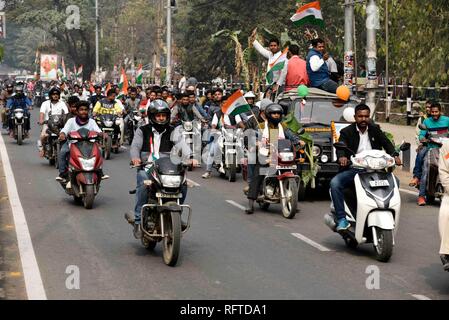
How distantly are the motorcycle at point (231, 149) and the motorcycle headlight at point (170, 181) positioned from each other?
9.04 m

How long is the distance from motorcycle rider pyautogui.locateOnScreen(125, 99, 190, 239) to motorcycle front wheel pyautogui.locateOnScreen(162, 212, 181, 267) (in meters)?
0.67

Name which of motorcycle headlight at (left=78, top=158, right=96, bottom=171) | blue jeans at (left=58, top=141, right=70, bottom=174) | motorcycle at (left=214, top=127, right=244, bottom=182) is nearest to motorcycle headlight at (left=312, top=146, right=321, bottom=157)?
motorcycle at (left=214, top=127, right=244, bottom=182)

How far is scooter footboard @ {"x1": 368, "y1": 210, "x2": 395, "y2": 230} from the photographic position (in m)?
10.4

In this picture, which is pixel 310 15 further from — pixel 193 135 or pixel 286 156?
pixel 286 156

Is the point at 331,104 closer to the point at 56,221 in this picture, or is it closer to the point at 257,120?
the point at 257,120

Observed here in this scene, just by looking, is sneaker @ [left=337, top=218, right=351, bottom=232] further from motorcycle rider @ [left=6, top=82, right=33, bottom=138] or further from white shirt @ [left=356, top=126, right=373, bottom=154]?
motorcycle rider @ [left=6, top=82, right=33, bottom=138]

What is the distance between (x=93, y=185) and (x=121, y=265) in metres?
4.92

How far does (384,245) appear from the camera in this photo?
10.4 meters

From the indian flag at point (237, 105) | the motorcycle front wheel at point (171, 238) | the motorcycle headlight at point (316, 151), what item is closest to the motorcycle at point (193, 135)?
the motorcycle headlight at point (316, 151)

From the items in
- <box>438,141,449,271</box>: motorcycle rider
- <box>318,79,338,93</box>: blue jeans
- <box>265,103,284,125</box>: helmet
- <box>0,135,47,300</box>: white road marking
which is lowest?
<box>0,135,47,300</box>: white road marking

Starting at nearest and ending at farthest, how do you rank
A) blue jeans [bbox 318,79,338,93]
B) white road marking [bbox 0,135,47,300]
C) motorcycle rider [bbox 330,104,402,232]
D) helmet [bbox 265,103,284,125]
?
1. white road marking [bbox 0,135,47,300]
2. motorcycle rider [bbox 330,104,402,232]
3. helmet [bbox 265,103,284,125]
4. blue jeans [bbox 318,79,338,93]
